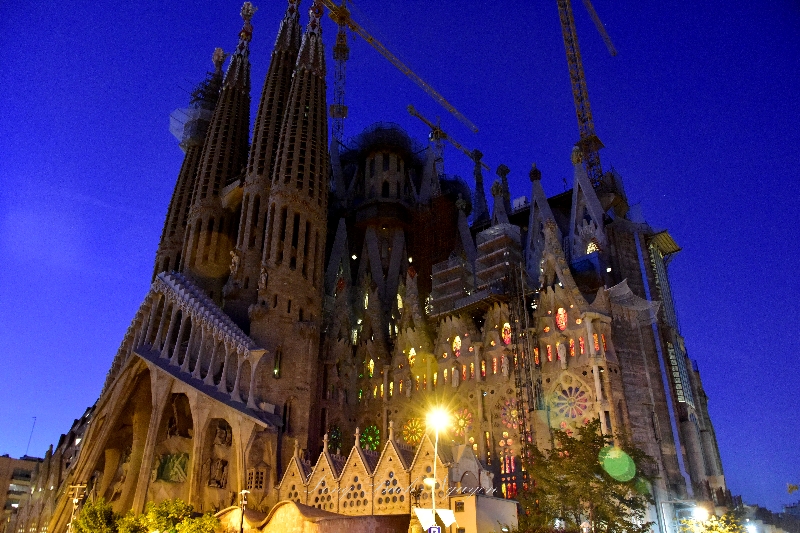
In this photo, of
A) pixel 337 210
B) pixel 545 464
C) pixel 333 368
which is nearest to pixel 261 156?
pixel 337 210

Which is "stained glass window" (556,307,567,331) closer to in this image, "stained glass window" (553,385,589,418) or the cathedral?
the cathedral

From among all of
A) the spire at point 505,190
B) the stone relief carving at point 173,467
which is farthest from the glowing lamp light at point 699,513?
the stone relief carving at point 173,467

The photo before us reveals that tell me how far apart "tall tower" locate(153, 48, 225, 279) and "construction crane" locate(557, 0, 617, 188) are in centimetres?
3775

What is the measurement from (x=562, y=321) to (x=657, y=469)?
10.8 metres

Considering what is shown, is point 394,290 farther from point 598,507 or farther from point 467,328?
point 598,507

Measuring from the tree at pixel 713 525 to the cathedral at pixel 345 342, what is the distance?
136 cm

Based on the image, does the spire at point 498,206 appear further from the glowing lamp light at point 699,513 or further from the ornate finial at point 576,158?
the glowing lamp light at point 699,513

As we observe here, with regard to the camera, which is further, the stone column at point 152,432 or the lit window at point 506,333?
the lit window at point 506,333

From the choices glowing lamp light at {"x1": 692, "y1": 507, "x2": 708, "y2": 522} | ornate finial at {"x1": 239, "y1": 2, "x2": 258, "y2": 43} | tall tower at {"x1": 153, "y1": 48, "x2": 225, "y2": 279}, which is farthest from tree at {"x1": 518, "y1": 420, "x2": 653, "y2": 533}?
ornate finial at {"x1": 239, "y1": 2, "x2": 258, "y2": 43}

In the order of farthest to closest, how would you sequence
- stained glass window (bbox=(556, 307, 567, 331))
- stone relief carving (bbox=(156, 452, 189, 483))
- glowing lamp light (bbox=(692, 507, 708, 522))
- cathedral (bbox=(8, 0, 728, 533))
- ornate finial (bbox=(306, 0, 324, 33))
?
ornate finial (bbox=(306, 0, 324, 33)) → stone relief carving (bbox=(156, 452, 189, 483)) → stained glass window (bbox=(556, 307, 567, 331)) → cathedral (bbox=(8, 0, 728, 533)) → glowing lamp light (bbox=(692, 507, 708, 522))

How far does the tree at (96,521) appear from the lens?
3347cm

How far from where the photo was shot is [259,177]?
54719mm

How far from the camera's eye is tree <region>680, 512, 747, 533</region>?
97.5 feet

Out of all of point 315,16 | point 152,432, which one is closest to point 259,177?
point 315,16
